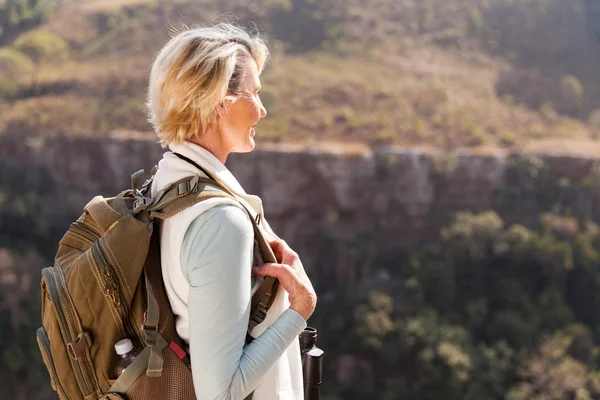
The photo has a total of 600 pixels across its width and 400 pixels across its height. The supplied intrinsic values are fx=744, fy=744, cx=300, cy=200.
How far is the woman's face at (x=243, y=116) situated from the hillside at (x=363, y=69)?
53.6ft

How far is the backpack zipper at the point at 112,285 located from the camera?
130 cm

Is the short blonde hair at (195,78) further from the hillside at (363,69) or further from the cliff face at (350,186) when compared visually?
the hillside at (363,69)

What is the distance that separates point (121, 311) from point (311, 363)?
1.84 feet

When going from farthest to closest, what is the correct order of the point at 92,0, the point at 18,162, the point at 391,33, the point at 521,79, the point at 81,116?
1. the point at 92,0
2. the point at 391,33
3. the point at 521,79
4. the point at 81,116
5. the point at 18,162

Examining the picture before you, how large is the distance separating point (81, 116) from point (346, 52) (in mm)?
9140

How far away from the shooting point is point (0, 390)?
52.2 ft

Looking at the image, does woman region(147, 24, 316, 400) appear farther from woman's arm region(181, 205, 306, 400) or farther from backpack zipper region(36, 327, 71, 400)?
backpack zipper region(36, 327, 71, 400)

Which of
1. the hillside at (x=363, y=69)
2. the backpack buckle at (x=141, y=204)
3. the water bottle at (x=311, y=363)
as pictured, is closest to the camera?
the backpack buckle at (x=141, y=204)

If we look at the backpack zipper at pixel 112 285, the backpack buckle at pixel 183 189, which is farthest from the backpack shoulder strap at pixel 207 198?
the backpack zipper at pixel 112 285

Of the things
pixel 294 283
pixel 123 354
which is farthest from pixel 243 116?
pixel 123 354

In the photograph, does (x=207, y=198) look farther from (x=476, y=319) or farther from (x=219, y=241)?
(x=476, y=319)

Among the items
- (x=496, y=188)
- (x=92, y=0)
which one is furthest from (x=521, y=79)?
(x=92, y=0)

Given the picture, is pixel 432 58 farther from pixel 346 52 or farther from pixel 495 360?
pixel 495 360

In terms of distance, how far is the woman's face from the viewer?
1429mm
